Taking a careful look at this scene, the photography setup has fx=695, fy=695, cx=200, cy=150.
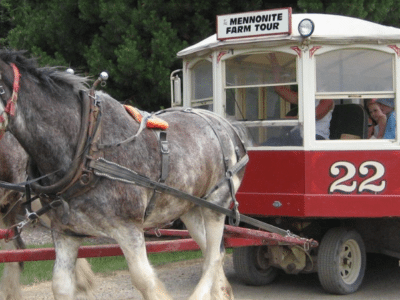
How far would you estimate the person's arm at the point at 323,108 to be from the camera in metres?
6.73

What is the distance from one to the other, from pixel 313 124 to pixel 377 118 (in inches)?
31.5

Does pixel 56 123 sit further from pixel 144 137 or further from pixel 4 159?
pixel 4 159

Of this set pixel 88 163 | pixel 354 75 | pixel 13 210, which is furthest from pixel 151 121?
pixel 354 75

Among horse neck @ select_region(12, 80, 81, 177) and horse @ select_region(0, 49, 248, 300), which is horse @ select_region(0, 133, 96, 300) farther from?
horse neck @ select_region(12, 80, 81, 177)

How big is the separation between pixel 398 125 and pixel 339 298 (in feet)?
5.84

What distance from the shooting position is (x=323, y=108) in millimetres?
6766

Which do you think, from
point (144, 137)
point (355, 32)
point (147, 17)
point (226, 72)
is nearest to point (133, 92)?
point (147, 17)

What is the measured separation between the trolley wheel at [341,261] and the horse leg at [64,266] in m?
3.08

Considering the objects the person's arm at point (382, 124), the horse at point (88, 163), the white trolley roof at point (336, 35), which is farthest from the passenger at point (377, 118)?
the horse at point (88, 163)

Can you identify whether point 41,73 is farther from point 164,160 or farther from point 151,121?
point 164,160

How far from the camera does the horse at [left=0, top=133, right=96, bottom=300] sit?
18.4 ft

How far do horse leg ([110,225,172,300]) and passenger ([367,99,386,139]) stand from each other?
3.42 m

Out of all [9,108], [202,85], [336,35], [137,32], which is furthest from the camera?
[137,32]

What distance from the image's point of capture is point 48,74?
4305 mm
